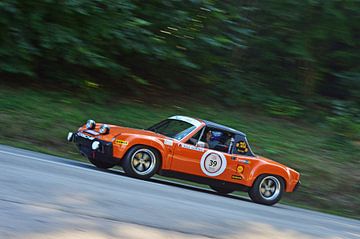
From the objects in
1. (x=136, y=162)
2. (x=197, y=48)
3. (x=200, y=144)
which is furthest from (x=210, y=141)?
(x=197, y=48)

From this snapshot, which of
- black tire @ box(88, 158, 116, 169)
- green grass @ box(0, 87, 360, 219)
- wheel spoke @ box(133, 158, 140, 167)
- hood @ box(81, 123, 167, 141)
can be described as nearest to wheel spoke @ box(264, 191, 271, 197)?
green grass @ box(0, 87, 360, 219)

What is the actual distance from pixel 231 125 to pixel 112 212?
12051mm

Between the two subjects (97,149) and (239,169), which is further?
(239,169)

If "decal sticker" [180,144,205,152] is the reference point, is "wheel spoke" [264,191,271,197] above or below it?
below

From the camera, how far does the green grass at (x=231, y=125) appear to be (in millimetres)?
14422

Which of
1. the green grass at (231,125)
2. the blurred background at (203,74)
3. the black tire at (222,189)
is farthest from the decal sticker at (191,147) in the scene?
the blurred background at (203,74)

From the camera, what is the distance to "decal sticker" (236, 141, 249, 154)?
1205cm

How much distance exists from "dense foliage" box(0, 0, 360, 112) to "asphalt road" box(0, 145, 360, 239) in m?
7.46

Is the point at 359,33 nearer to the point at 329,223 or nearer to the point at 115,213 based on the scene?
the point at 329,223

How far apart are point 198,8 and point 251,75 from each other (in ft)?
14.9

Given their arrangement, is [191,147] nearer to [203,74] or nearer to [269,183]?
[269,183]

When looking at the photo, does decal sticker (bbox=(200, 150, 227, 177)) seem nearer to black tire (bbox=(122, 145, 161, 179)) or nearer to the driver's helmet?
the driver's helmet

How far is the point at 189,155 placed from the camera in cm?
1138

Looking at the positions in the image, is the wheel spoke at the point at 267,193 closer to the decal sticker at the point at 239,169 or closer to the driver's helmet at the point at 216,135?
the decal sticker at the point at 239,169
